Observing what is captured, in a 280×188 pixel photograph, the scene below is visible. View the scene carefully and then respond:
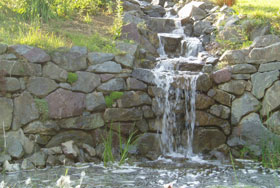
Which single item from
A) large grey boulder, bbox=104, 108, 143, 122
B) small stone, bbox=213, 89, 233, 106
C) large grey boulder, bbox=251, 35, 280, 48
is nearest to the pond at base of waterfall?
large grey boulder, bbox=104, 108, 143, 122

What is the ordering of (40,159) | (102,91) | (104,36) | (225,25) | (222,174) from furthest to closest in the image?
(225,25) < (104,36) < (102,91) < (40,159) < (222,174)

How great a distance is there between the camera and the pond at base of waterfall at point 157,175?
3709 millimetres

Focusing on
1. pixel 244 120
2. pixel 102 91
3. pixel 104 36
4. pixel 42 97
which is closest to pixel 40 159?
pixel 42 97

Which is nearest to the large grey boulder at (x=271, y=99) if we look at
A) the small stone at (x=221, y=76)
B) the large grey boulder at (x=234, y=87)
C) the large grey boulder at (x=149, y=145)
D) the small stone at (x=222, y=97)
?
the large grey boulder at (x=234, y=87)

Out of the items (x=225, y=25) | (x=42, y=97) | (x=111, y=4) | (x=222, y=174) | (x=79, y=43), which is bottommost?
(x=222, y=174)

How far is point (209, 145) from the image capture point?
211 inches

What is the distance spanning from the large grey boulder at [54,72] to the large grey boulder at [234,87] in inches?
100

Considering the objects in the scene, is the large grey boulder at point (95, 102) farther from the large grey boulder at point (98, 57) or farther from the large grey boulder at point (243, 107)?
the large grey boulder at point (243, 107)

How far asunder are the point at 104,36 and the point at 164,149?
2489 millimetres

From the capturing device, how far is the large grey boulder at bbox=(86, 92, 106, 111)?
5133 millimetres

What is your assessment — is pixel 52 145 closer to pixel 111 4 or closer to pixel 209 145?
pixel 209 145

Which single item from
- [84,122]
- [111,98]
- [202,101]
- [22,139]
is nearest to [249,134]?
[202,101]

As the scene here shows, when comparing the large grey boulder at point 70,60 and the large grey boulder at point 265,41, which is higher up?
the large grey boulder at point 265,41

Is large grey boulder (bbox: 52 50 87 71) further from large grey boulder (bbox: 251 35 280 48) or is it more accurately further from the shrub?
the shrub
